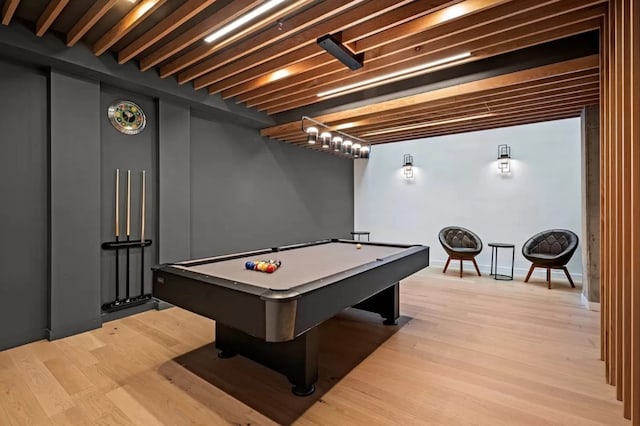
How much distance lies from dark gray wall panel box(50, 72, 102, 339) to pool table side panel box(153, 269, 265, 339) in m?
1.53

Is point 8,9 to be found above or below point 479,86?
above

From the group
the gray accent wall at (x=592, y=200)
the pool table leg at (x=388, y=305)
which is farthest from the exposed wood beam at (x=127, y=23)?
the gray accent wall at (x=592, y=200)

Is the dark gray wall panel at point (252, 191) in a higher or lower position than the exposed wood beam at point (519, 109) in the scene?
lower

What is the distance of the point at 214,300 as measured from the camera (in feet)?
6.58

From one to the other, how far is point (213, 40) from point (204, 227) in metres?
2.74

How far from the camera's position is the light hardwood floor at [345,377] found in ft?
6.53

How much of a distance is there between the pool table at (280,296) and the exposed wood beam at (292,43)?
2033 mm

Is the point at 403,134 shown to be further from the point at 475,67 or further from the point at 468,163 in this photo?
the point at 475,67

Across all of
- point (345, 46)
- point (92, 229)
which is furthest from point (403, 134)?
point (92, 229)

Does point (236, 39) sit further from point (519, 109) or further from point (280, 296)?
point (519, 109)

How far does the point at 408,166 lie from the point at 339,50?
16.5 feet

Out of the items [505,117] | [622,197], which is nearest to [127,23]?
[622,197]

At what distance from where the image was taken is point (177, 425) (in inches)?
73.8

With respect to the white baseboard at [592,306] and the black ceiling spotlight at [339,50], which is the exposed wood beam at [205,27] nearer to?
the black ceiling spotlight at [339,50]
